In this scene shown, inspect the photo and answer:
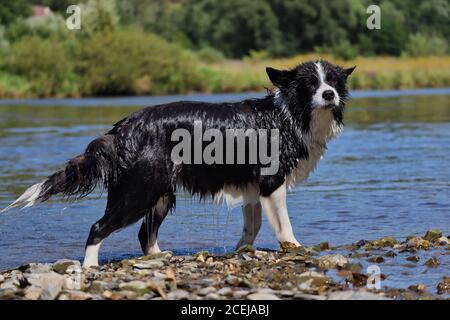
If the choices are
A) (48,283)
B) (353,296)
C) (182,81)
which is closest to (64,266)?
(48,283)

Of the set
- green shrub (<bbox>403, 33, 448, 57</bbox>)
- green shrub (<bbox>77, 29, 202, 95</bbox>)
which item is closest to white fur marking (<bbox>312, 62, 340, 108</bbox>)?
green shrub (<bbox>77, 29, 202, 95</bbox>)

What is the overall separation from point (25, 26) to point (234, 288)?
183ft

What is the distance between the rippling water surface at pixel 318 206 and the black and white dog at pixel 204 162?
856 millimetres

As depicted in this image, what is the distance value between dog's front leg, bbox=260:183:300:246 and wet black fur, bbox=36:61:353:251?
0.22 feet

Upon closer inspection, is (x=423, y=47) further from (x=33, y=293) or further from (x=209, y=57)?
(x=33, y=293)

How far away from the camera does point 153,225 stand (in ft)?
30.2

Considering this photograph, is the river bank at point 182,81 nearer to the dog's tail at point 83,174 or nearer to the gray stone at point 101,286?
the dog's tail at point 83,174

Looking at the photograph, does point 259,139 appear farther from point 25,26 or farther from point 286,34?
point 286,34

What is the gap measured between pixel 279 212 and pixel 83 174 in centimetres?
188

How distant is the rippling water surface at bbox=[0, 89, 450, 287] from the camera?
10.1 m

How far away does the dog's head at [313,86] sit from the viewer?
8828mm

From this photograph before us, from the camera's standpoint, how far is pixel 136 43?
55.3m

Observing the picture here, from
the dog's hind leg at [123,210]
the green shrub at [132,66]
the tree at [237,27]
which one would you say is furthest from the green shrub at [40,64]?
the dog's hind leg at [123,210]
